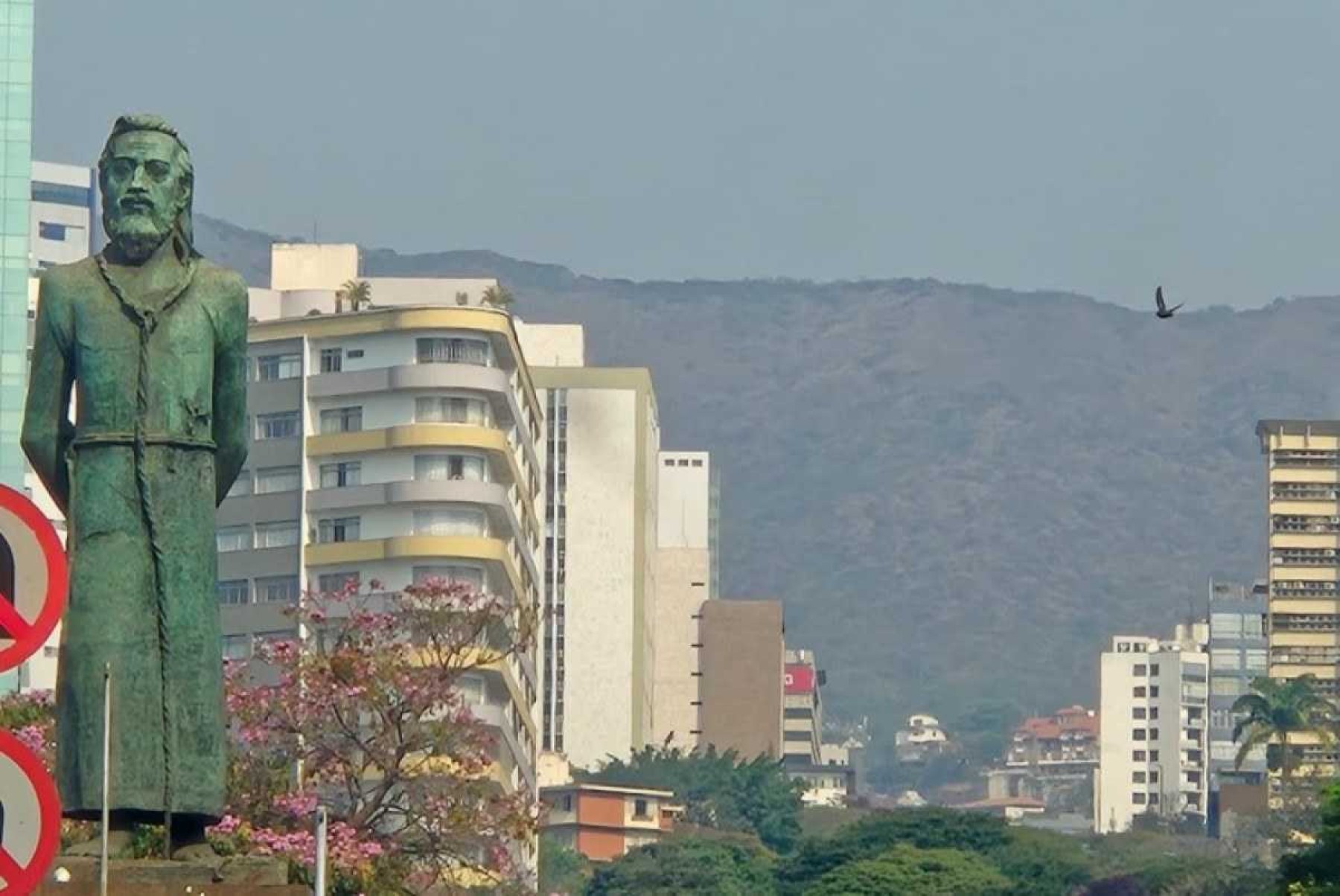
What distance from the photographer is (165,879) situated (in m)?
30.6

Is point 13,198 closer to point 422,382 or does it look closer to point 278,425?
point 422,382

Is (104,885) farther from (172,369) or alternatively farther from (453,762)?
(453,762)

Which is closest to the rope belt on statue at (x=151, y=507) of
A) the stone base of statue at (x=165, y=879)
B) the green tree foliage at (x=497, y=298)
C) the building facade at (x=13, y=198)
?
the stone base of statue at (x=165, y=879)

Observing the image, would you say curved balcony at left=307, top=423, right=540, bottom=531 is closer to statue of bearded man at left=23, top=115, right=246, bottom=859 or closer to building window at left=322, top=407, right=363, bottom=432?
building window at left=322, top=407, right=363, bottom=432

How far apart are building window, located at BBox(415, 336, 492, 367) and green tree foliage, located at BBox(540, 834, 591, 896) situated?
92.8 ft

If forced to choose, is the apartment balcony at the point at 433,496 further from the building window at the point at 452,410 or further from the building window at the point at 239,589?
the building window at the point at 239,589

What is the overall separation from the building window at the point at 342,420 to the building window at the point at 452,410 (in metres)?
3.58

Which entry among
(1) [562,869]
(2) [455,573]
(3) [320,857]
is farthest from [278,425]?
(3) [320,857]

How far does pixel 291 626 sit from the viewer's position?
6033 inches

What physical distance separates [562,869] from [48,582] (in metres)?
167

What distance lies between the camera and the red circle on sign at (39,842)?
2297 cm

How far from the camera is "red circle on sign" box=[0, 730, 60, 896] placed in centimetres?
2297

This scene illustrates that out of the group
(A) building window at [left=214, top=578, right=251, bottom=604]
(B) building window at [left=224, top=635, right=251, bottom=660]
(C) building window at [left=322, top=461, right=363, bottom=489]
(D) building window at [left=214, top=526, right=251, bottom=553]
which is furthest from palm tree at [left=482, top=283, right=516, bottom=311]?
(B) building window at [left=224, top=635, right=251, bottom=660]

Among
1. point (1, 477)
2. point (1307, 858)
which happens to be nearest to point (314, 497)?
point (1, 477)
